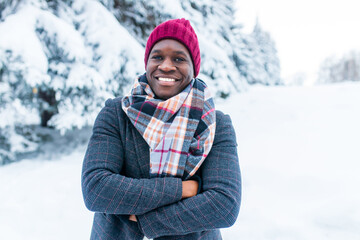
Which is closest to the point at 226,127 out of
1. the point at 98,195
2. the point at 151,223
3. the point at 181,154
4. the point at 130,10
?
the point at 181,154

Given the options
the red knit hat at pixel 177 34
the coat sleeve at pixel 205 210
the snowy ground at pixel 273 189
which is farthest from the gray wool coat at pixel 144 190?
the snowy ground at pixel 273 189

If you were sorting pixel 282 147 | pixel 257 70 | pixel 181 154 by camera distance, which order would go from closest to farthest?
pixel 181 154
pixel 282 147
pixel 257 70

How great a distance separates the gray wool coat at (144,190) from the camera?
113cm

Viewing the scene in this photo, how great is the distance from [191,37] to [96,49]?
323cm

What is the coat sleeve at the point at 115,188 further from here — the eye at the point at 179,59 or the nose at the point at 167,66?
the eye at the point at 179,59

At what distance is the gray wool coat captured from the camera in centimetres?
113

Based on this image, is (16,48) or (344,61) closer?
(16,48)

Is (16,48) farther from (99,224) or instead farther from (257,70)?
(257,70)

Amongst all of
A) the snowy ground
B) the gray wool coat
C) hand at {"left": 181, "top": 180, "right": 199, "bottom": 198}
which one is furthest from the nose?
the snowy ground

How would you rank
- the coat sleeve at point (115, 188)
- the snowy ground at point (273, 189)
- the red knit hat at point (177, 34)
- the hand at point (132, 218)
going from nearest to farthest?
the coat sleeve at point (115, 188) → the hand at point (132, 218) → the red knit hat at point (177, 34) → the snowy ground at point (273, 189)

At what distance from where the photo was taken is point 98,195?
1143 millimetres

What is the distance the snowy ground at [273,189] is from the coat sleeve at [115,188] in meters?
1.46

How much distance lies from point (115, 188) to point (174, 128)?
0.44 m

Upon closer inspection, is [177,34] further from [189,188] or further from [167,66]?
[189,188]
